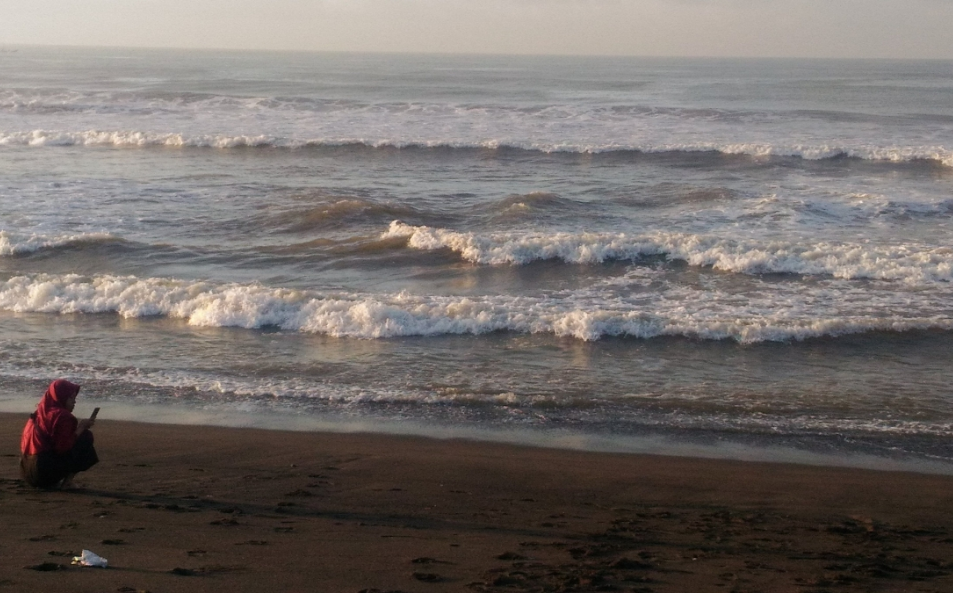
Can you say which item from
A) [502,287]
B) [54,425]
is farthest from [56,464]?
[502,287]

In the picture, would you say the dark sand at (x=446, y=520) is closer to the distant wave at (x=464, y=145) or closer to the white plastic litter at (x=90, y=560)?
the white plastic litter at (x=90, y=560)

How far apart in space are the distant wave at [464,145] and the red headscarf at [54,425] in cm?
2357

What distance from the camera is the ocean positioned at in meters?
8.63

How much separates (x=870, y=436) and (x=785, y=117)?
33843 mm

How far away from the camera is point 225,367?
981 centimetres

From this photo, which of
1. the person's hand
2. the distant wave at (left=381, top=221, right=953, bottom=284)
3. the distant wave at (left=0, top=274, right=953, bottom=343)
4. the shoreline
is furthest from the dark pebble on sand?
the distant wave at (left=381, top=221, right=953, bottom=284)

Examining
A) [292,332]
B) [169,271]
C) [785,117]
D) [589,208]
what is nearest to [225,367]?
[292,332]

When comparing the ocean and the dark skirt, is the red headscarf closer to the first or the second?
the dark skirt

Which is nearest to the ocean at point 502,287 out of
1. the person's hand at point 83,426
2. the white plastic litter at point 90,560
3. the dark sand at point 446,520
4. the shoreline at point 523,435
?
the shoreline at point 523,435

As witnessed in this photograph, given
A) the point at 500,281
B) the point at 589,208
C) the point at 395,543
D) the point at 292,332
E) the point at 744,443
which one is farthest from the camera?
the point at 589,208

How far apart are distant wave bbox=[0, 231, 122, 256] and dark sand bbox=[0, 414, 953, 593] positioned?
8591 millimetres

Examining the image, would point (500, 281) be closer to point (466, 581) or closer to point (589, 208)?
point (589, 208)

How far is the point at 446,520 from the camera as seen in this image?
5.88m

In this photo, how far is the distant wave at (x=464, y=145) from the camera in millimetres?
27328
